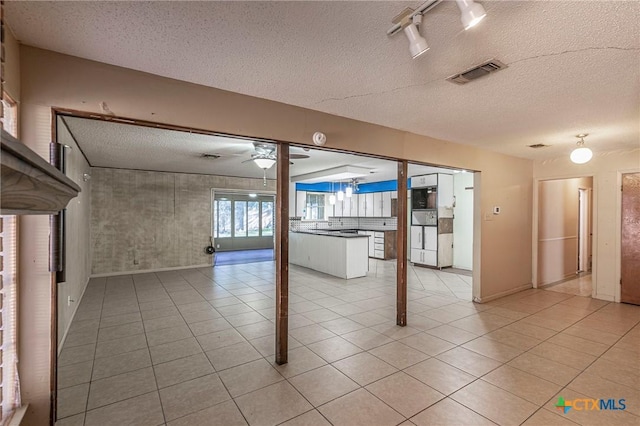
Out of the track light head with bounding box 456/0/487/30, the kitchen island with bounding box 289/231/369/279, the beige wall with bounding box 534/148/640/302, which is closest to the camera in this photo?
the track light head with bounding box 456/0/487/30

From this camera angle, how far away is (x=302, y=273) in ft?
21.9

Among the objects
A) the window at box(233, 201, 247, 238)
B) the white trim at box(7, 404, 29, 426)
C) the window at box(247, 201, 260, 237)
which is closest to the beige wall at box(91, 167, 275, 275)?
the window at box(233, 201, 247, 238)

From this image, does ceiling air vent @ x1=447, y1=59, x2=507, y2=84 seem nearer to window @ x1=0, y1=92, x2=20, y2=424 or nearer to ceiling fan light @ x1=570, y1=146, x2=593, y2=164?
ceiling fan light @ x1=570, y1=146, x2=593, y2=164

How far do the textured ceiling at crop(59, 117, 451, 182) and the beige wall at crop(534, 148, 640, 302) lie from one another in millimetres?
2955

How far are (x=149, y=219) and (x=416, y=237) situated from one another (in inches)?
260

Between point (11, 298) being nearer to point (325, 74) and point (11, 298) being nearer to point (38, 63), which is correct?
point (38, 63)

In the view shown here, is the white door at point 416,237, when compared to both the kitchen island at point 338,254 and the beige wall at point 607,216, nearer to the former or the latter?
the kitchen island at point 338,254

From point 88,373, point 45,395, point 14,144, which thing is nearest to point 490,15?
point 14,144

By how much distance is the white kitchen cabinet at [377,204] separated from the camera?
9.18 m

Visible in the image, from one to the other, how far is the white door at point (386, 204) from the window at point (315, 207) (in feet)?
6.76

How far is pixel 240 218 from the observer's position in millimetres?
11008

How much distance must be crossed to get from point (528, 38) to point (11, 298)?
3.34 metres

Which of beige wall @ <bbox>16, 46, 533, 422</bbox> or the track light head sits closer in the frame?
the track light head

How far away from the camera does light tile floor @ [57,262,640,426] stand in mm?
2041
